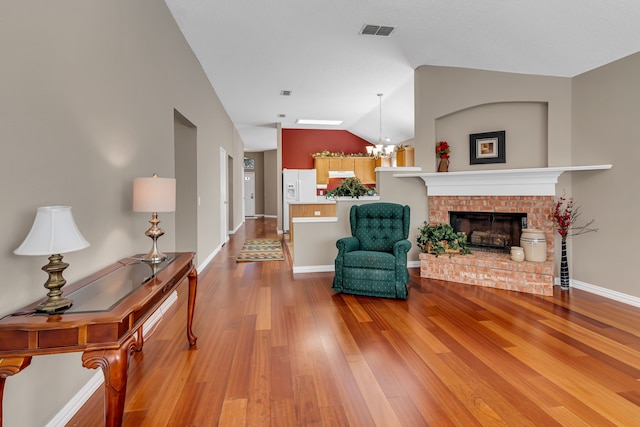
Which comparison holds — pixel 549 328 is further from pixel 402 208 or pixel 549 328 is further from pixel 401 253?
pixel 402 208

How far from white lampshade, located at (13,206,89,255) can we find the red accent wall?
26.9 ft

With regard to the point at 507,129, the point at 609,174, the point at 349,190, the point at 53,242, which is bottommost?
the point at 53,242

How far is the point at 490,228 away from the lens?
4.64 metres

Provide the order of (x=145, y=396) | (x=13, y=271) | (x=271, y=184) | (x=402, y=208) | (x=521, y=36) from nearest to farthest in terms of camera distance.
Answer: (x=13, y=271)
(x=145, y=396)
(x=521, y=36)
(x=402, y=208)
(x=271, y=184)

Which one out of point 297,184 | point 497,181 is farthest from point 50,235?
point 297,184

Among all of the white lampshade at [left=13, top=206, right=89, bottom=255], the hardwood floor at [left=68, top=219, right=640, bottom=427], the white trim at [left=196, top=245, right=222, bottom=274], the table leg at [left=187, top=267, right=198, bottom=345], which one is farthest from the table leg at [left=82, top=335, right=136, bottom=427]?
the white trim at [left=196, top=245, right=222, bottom=274]

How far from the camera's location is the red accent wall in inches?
371

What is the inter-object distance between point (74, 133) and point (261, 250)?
489cm

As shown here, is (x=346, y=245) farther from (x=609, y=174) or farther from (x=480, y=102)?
(x=609, y=174)

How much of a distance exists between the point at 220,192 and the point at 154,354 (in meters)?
4.53

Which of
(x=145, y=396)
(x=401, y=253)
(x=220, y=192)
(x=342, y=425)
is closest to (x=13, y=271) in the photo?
(x=145, y=396)

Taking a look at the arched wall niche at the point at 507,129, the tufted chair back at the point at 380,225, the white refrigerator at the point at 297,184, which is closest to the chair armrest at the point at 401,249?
the tufted chair back at the point at 380,225

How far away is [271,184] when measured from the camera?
14.1m

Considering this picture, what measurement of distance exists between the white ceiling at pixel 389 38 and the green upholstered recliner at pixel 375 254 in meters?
2.06
